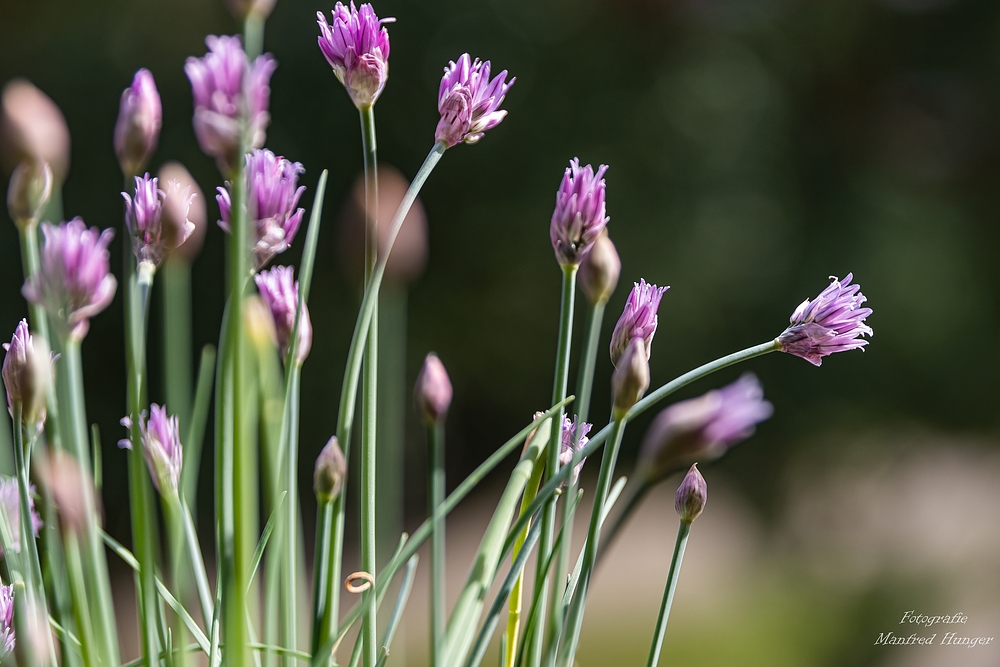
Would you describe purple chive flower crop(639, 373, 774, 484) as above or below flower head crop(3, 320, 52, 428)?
below

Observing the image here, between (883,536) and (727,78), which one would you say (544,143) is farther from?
(883,536)

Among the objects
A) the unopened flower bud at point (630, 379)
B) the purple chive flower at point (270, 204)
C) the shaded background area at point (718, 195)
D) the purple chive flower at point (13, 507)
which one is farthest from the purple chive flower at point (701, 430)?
the shaded background area at point (718, 195)

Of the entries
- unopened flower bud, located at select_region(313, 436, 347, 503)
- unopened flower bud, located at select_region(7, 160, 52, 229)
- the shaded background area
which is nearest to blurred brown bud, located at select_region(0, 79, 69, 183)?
unopened flower bud, located at select_region(7, 160, 52, 229)

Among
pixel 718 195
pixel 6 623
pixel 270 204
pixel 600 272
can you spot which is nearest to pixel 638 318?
pixel 600 272

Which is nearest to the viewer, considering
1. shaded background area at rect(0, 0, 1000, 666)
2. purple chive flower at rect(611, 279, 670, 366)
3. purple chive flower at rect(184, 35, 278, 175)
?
purple chive flower at rect(184, 35, 278, 175)

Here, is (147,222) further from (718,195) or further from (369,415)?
(718,195)

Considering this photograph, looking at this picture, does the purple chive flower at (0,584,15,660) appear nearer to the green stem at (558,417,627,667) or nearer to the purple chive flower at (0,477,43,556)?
the purple chive flower at (0,477,43,556)
